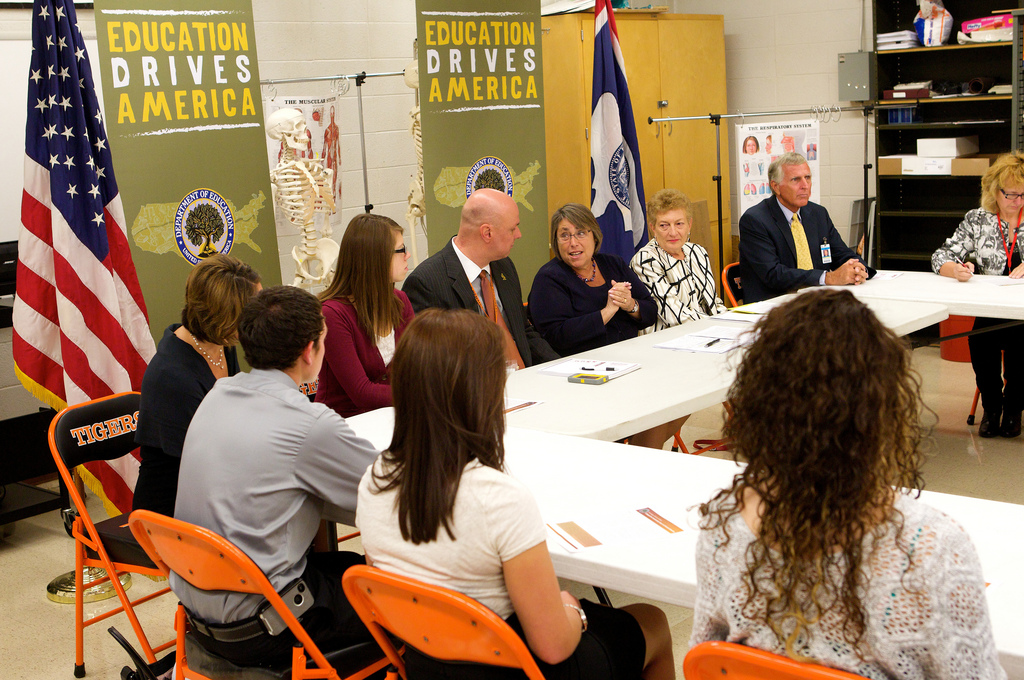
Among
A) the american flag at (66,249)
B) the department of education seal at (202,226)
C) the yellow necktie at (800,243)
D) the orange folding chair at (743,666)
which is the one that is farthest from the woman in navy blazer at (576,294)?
the orange folding chair at (743,666)

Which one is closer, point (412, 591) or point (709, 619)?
point (709, 619)

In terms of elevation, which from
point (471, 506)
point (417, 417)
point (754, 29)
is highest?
point (754, 29)

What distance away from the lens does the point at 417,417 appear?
64.9 inches

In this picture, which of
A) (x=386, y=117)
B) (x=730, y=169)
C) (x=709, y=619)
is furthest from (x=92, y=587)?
(x=730, y=169)

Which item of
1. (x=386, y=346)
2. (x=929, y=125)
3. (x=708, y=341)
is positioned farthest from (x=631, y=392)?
(x=929, y=125)

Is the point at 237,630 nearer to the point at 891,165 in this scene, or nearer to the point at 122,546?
the point at 122,546

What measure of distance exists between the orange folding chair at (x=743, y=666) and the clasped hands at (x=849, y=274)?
354 centimetres

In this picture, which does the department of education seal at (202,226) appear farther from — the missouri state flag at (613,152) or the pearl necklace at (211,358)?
the missouri state flag at (613,152)

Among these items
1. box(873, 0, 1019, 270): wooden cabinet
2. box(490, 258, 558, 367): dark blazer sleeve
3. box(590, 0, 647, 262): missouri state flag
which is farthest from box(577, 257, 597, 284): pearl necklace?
box(873, 0, 1019, 270): wooden cabinet

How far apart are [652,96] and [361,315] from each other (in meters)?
3.93

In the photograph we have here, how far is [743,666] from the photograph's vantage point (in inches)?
51.0

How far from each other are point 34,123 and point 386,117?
249 cm

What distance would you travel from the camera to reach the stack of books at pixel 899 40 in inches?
243

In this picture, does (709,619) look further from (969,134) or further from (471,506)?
(969,134)
